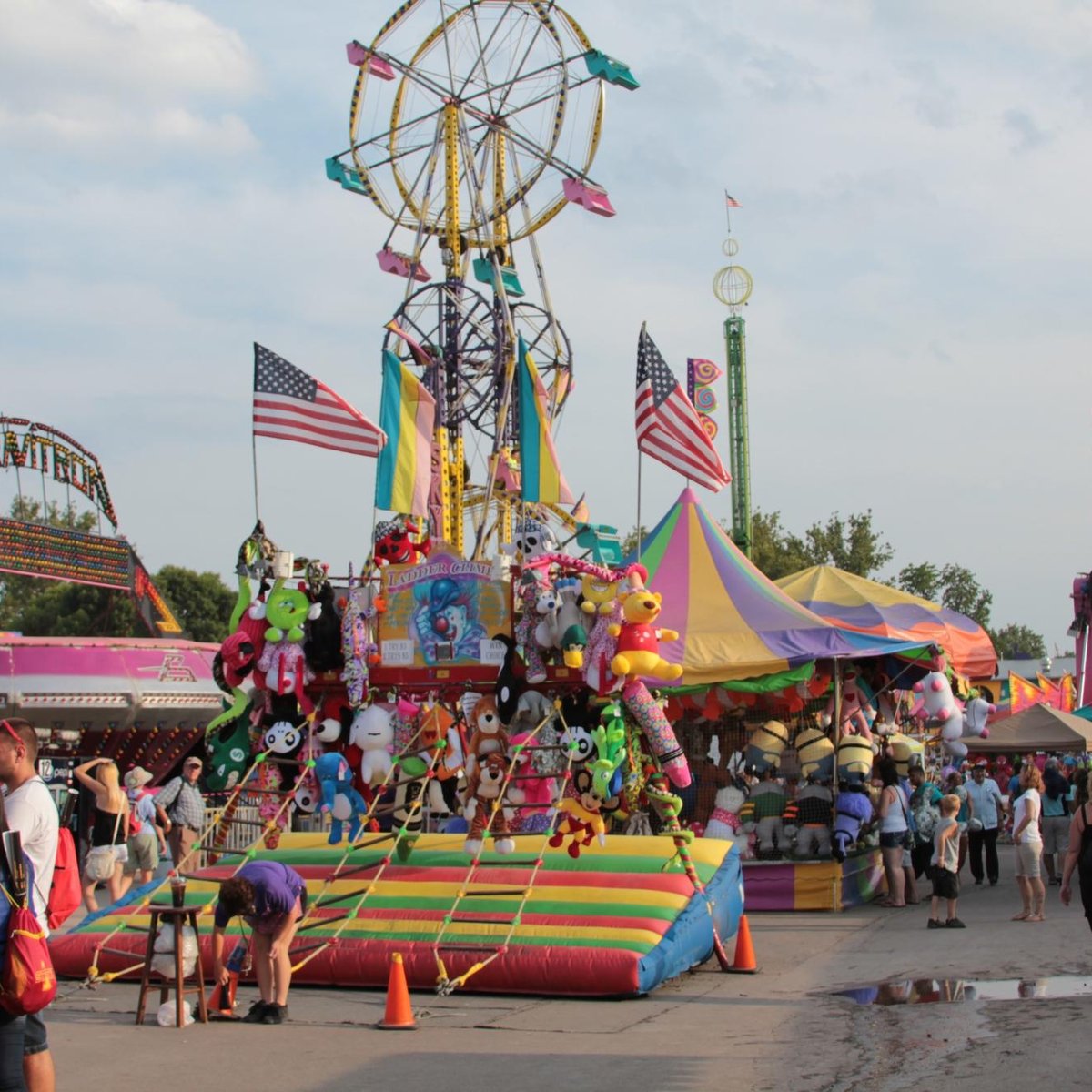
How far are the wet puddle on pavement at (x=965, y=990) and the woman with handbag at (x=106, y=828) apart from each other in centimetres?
641

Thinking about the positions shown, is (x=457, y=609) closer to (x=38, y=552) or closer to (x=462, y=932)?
(x=462, y=932)

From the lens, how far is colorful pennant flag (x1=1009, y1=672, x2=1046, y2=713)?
111 feet

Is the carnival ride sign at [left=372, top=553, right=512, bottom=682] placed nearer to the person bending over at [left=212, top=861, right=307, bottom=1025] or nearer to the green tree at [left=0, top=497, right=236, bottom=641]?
the person bending over at [left=212, top=861, right=307, bottom=1025]

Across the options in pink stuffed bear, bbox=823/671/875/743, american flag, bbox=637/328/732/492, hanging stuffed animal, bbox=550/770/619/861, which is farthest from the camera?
pink stuffed bear, bbox=823/671/875/743

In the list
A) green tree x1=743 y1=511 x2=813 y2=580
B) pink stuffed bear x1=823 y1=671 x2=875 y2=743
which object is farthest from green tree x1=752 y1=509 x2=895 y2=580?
pink stuffed bear x1=823 y1=671 x2=875 y2=743

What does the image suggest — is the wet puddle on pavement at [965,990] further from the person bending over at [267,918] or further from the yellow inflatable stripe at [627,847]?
the person bending over at [267,918]

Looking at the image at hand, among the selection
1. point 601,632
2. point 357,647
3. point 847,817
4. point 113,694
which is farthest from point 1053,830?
point 113,694

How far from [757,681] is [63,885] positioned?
1091 centimetres

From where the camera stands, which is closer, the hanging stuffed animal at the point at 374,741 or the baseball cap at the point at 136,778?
the hanging stuffed animal at the point at 374,741

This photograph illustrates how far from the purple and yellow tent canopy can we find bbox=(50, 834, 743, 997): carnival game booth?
3941 mm

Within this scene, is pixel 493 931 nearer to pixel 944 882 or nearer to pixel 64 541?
pixel 944 882

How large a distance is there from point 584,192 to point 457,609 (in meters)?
20.3

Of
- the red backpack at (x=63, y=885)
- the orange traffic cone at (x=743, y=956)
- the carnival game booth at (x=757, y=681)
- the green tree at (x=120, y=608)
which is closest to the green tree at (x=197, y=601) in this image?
the green tree at (x=120, y=608)

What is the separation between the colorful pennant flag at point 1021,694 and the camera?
33906 mm
